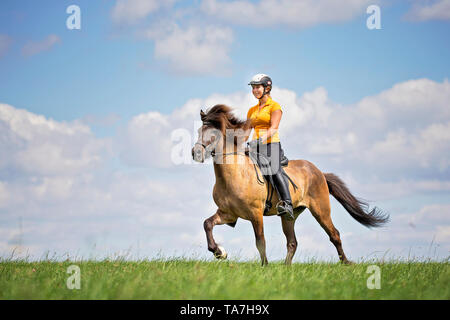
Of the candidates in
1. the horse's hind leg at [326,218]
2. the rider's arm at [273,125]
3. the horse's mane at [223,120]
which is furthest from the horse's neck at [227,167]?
the horse's hind leg at [326,218]

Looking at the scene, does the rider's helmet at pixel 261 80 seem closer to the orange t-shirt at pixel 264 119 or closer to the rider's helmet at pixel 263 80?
the rider's helmet at pixel 263 80

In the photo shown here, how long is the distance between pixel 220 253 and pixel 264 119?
8.56 ft

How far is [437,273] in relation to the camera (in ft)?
27.5

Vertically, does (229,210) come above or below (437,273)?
above

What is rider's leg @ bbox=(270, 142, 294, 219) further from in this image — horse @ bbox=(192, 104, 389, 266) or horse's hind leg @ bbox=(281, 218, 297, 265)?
horse's hind leg @ bbox=(281, 218, 297, 265)

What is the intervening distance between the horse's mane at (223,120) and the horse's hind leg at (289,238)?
236 centimetres

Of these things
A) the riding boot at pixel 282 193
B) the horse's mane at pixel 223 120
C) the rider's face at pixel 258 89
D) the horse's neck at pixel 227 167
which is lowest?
the riding boot at pixel 282 193

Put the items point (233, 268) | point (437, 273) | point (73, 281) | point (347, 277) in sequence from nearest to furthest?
1. point (73, 281)
2. point (347, 277)
3. point (233, 268)
4. point (437, 273)

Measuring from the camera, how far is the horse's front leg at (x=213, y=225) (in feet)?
26.2

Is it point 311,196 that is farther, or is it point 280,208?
point 311,196

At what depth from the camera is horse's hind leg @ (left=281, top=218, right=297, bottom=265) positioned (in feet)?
31.0
